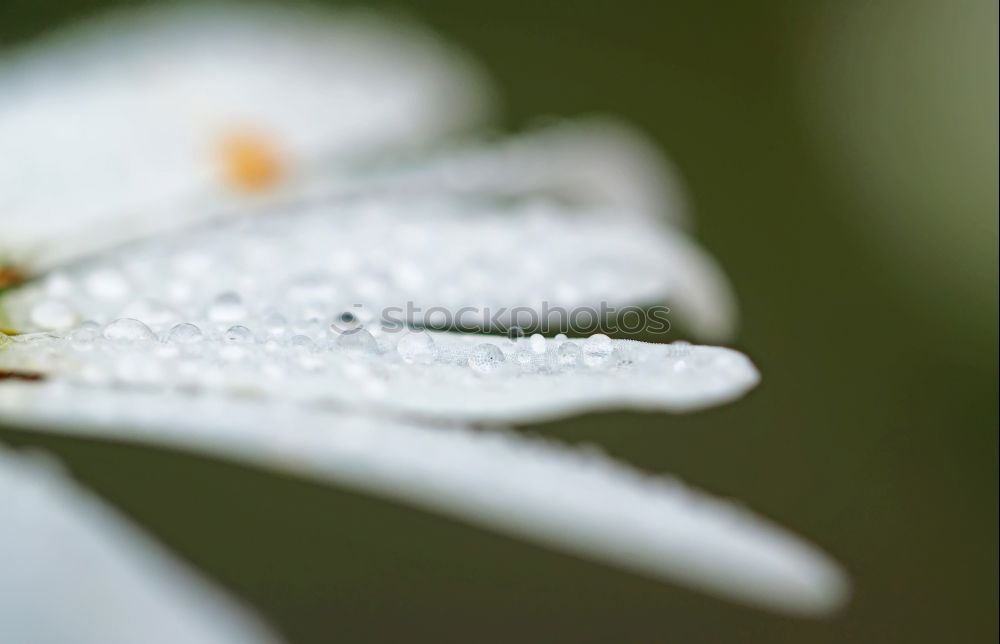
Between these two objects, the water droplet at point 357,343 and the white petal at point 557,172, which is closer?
the water droplet at point 357,343

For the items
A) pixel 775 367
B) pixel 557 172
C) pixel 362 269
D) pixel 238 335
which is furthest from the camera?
pixel 775 367

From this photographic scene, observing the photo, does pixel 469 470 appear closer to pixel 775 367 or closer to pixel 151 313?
pixel 151 313

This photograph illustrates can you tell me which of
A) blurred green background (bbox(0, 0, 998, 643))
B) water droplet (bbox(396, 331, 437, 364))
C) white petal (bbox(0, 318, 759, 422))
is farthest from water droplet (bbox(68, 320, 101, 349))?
blurred green background (bbox(0, 0, 998, 643))

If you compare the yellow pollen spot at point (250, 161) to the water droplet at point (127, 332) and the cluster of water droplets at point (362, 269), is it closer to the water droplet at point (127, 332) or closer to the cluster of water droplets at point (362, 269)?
the cluster of water droplets at point (362, 269)

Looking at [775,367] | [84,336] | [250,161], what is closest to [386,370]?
[84,336]

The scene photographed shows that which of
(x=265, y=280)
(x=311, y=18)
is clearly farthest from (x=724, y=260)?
(x=265, y=280)

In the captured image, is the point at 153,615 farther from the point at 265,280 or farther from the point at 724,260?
the point at 724,260

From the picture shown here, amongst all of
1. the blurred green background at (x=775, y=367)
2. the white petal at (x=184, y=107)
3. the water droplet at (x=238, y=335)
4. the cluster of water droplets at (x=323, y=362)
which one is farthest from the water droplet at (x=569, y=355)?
the blurred green background at (x=775, y=367)
